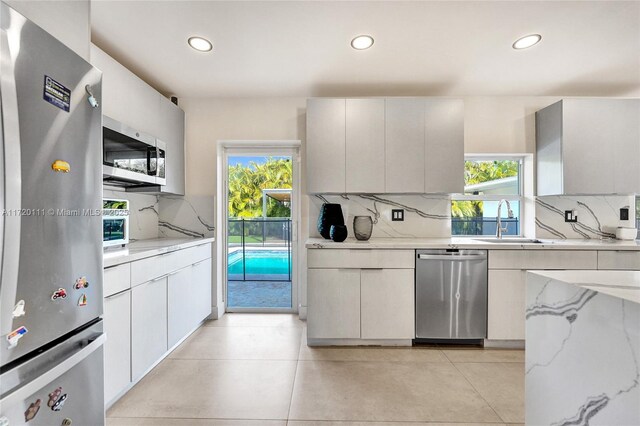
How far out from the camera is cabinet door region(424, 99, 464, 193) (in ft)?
9.09

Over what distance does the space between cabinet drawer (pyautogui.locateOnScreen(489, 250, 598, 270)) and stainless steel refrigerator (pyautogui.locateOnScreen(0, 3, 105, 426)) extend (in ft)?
8.98

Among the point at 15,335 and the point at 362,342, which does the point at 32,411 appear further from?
the point at 362,342

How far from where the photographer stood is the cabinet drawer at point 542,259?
2461mm

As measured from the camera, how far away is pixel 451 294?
8.19ft

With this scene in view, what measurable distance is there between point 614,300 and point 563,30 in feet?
6.98

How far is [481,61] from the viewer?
96.1 inches

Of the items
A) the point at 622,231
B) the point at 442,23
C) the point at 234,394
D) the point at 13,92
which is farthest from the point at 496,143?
the point at 13,92

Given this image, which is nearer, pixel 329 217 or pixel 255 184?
pixel 329 217

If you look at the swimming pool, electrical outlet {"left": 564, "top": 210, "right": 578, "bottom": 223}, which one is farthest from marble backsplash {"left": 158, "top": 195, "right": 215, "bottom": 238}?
electrical outlet {"left": 564, "top": 210, "right": 578, "bottom": 223}

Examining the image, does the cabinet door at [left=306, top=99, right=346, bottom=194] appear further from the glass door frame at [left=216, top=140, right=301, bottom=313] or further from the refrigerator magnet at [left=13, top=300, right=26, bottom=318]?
the refrigerator magnet at [left=13, top=300, right=26, bottom=318]

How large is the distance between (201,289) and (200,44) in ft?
6.93

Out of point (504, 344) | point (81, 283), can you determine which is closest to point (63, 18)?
point (81, 283)

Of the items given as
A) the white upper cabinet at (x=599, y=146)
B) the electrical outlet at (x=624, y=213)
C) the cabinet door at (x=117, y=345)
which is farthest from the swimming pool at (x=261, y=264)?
the electrical outlet at (x=624, y=213)

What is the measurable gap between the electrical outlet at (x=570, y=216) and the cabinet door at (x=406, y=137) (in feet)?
5.41
